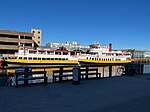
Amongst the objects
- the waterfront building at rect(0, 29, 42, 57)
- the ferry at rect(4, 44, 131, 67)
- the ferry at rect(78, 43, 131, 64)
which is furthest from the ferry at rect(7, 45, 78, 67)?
the waterfront building at rect(0, 29, 42, 57)

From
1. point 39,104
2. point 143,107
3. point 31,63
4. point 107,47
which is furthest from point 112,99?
point 107,47

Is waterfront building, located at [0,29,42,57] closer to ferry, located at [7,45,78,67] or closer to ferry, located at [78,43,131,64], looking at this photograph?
ferry, located at [7,45,78,67]

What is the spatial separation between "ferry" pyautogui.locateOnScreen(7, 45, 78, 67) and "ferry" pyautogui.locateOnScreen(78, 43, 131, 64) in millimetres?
4298

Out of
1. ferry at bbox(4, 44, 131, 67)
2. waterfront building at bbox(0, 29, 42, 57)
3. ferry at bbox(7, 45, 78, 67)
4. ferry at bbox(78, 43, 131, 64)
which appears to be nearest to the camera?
ferry at bbox(7, 45, 78, 67)

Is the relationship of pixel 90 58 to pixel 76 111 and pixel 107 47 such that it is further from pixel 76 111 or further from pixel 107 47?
pixel 76 111

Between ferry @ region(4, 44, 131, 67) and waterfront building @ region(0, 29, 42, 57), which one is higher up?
waterfront building @ region(0, 29, 42, 57)

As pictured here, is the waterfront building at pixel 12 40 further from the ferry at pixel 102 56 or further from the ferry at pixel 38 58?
the ferry at pixel 102 56

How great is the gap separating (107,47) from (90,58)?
39.0 feet

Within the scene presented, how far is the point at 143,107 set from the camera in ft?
20.2

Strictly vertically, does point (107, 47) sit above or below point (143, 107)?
above

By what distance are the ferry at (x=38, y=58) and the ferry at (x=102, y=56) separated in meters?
4.30

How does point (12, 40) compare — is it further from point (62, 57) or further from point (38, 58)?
point (62, 57)

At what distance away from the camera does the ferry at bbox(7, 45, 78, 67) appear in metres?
41.7

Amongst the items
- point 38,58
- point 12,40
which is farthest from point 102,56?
point 12,40
